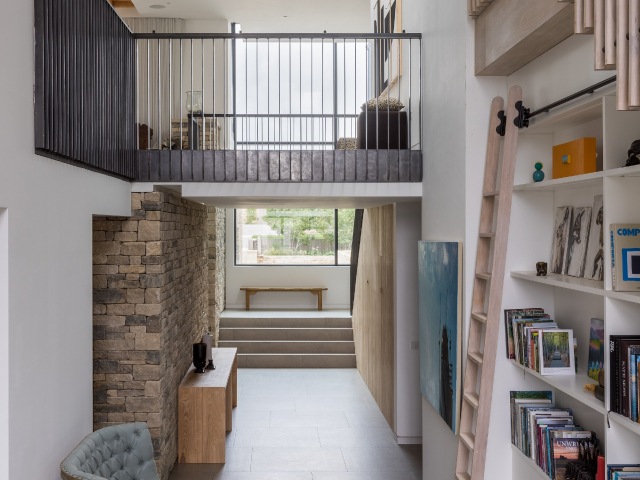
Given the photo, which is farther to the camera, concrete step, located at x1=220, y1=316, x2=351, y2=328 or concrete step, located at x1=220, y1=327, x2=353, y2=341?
concrete step, located at x1=220, y1=316, x2=351, y2=328

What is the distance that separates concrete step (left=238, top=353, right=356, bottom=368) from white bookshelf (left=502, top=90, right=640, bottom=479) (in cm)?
666

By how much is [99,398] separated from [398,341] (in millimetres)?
3017

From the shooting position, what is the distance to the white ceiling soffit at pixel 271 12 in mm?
10500

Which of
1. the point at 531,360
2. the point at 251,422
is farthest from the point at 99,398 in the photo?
the point at 531,360

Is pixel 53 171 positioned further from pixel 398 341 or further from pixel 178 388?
pixel 398 341

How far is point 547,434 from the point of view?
341 cm

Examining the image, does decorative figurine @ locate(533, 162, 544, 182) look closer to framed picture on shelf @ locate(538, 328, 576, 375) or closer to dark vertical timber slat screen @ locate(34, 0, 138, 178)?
framed picture on shelf @ locate(538, 328, 576, 375)

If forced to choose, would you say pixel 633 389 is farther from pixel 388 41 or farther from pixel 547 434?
pixel 388 41

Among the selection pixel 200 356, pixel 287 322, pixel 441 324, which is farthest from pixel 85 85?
pixel 287 322

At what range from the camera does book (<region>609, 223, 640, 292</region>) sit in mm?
2727

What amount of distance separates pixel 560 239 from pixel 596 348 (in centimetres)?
66

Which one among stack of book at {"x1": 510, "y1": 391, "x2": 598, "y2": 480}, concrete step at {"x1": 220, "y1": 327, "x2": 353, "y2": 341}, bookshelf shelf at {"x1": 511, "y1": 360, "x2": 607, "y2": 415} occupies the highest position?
bookshelf shelf at {"x1": 511, "y1": 360, "x2": 607, "y2": 415}

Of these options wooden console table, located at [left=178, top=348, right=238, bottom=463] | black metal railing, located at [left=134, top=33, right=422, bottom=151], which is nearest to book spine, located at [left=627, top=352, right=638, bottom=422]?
black metal railing, located at [left=134, top=33, right=422, bottom=151]

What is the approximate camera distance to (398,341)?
7.03 m
